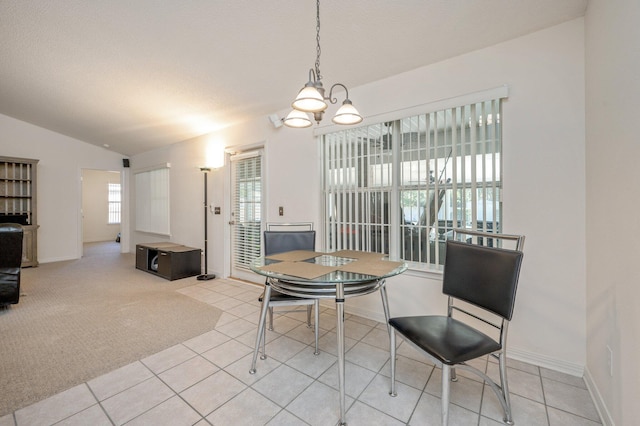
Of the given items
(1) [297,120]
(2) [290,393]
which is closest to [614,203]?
(1) [297,120]

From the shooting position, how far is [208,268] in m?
4.74

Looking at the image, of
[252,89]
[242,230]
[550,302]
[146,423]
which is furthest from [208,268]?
[550,302]

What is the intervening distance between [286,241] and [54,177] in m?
6.32

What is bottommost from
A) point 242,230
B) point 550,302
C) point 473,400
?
point 473,400

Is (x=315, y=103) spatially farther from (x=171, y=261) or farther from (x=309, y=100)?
(x=171, y=261)

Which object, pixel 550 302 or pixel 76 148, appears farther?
pixel 76 148

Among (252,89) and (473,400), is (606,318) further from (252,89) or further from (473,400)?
(252,89)

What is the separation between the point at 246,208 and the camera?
427cm

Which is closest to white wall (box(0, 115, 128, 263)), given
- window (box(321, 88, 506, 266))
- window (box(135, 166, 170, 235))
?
window (box(135, 166, 170, 235))

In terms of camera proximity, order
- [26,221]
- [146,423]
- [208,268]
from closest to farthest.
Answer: [146,423], [208,268], [26,221]

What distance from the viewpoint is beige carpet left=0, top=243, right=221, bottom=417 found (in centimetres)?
183

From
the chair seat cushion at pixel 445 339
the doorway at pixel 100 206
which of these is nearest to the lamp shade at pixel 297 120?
the chair seat cushion at pixel 445 339

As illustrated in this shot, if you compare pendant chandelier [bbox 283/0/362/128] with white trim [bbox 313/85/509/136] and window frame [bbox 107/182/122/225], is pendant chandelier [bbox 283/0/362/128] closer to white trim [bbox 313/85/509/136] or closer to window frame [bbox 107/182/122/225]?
white trim [bbox 313/85/509/136]

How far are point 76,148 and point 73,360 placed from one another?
603 cm
